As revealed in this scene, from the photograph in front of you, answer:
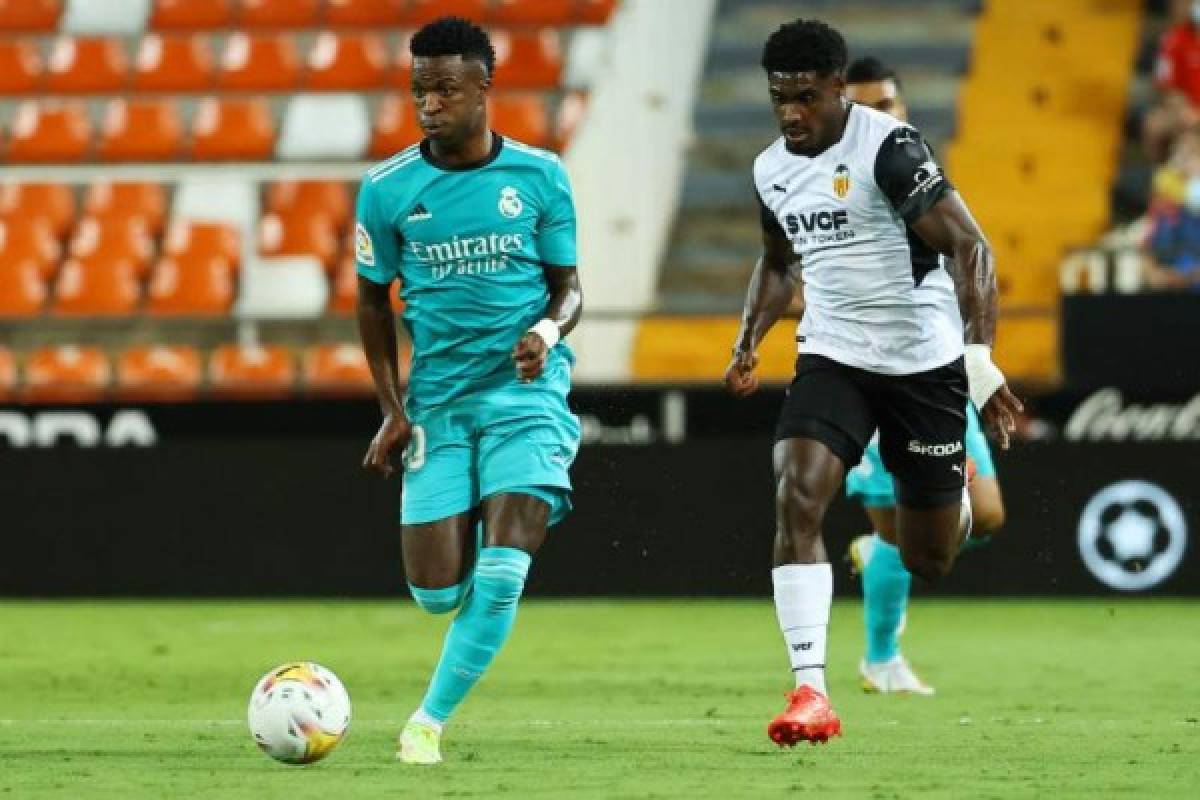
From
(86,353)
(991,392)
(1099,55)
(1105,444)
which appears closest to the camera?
(991,392)

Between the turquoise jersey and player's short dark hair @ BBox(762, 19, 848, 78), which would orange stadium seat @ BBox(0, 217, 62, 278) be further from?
player's short dark hair @ BBox(762, 19, 848, 78)

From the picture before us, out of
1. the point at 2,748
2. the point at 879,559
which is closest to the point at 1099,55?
the point at 879,559

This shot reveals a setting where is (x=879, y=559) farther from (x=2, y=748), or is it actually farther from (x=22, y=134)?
(x=22, y=134)

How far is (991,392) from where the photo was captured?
24.1 ft

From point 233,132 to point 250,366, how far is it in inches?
140

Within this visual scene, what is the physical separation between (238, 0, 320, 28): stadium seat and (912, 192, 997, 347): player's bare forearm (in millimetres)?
14357

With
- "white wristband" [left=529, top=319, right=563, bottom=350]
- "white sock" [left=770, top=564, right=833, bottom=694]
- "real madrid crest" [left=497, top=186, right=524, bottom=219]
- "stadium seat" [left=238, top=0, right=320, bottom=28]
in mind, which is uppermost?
"real madrid crest" [left=497, top=186, right=524, bottom=219]

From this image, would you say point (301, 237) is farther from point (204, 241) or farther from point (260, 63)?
point (260, 63)

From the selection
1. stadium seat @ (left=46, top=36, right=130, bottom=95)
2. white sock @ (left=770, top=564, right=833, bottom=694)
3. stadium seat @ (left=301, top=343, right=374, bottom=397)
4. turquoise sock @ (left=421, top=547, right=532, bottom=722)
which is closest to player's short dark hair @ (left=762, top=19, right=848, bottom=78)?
white sock @ (left=770, top=564, right=833, bottom=694)

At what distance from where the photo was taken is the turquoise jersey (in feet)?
25.3

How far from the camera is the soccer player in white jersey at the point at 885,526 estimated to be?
9.73m

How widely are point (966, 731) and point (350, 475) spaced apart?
7106 mm

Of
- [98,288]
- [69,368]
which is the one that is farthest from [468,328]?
[98,288]

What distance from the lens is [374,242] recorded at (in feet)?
25.5
